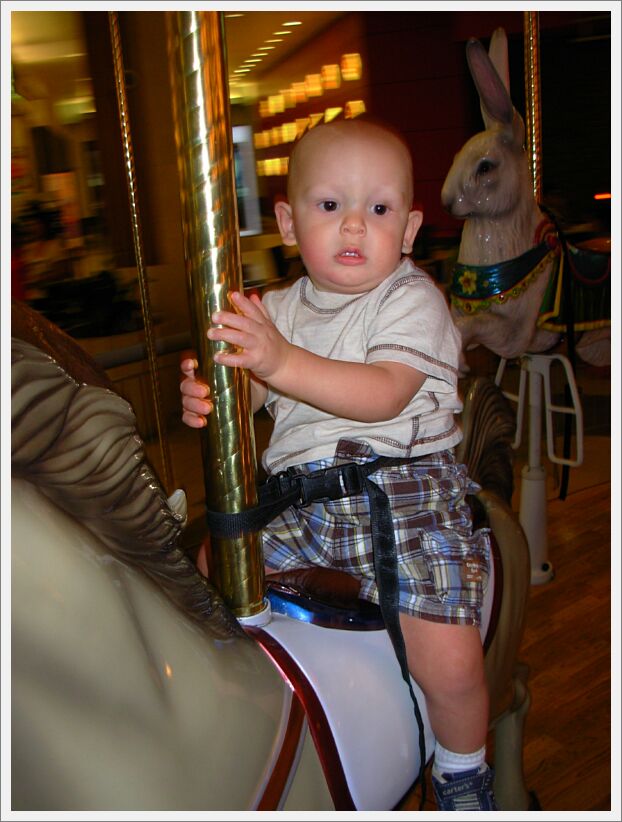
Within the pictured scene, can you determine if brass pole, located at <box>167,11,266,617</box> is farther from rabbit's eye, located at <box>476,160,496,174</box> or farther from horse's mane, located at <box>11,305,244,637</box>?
rabbit's eye, located at <box>476,160,496,174</box>

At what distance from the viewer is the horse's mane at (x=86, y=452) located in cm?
39

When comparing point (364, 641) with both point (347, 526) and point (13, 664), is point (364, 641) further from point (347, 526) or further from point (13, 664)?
point (13, 664)

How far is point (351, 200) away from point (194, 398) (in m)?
0.24

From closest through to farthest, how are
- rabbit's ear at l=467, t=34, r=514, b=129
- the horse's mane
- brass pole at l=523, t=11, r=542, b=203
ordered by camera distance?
the horse's mane → brass pole at l=523, t=11, r=542, b=203 → rabbit's ear at l=467, t=34, r=514, b=129

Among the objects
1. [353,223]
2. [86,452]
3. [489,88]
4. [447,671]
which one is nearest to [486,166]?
[489,88]

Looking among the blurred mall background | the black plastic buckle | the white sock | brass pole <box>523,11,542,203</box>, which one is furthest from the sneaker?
the blurred mall background

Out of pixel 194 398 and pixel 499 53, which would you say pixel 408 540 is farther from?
pixel 499 53

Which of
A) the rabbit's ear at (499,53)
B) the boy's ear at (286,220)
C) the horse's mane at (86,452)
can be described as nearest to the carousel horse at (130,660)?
the horse's mane at (86,452)

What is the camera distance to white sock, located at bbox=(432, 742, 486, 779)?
77cm

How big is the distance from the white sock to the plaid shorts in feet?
0.46

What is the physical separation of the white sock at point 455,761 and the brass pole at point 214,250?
0.99ft

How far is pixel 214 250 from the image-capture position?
0.57 m

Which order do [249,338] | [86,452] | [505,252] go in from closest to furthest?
[86,452], [249,338], [505,252]

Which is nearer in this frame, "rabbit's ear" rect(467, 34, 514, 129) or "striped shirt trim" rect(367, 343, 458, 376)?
"striped shirt trim" rect(367, 343, 458, 376)
